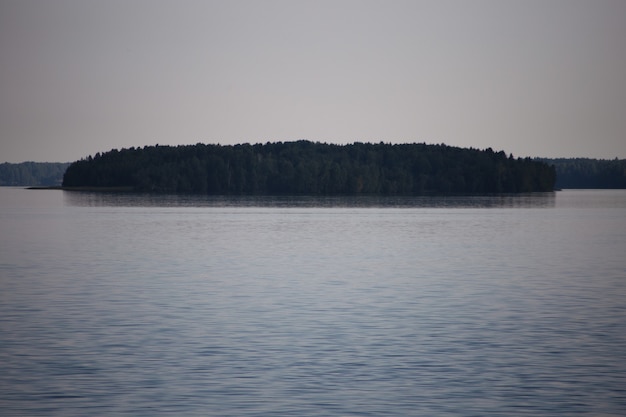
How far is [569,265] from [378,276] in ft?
35.6

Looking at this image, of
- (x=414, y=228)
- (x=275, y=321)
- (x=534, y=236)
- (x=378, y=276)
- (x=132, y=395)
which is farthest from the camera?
(x=414, y=228)

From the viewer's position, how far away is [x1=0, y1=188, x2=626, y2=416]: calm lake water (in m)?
16.3

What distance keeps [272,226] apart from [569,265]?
1679 inches

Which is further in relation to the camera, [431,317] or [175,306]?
[175,306]

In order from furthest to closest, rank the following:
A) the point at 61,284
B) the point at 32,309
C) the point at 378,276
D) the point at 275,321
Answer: the point at 378,276 → the point at 61,284 → the point at 32,309 → the point at 275,321

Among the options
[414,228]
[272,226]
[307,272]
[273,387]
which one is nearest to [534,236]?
[414,228]

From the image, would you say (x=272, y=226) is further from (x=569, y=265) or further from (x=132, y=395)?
(x=132, y=395)

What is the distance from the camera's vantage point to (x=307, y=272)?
39625 millimetres

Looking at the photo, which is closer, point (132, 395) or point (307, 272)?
point (132, 395)

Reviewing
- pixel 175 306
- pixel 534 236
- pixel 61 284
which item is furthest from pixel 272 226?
pixel 175 306

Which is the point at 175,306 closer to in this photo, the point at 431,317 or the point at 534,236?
the point at 431,317

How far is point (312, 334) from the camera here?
2305cm

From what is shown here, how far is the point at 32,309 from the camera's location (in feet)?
90.7

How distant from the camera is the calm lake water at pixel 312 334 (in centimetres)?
1633
